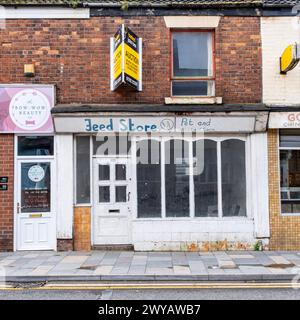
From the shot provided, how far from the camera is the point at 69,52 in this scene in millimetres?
10320

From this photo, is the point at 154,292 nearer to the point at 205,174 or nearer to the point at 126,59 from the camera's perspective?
the point at 205,174

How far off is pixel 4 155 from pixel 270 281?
23.3 feet

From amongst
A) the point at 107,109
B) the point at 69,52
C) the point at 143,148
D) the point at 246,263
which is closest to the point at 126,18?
the point at 69,52

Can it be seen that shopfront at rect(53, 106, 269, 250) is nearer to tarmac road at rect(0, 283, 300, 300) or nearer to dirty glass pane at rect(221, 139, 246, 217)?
dirty glass pane at rect(221, 139, 246, 217)

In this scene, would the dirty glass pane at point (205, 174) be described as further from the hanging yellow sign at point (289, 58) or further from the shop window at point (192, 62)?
the hanging yellow sign at point (289, 58)

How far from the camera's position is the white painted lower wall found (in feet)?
33.0

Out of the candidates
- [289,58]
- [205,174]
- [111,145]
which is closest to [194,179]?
[205,174]

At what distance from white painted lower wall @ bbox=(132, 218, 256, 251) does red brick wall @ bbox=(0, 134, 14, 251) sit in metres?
3.20

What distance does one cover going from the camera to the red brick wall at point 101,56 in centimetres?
1029

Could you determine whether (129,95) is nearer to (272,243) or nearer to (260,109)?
(260,109)

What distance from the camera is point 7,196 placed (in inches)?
398

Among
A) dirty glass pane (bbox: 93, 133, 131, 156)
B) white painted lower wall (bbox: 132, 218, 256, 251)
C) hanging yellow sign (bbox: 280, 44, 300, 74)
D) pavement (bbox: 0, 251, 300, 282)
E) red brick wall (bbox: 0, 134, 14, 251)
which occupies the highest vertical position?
hanging yellow sign (bbox: 280, 44, 300, 74)

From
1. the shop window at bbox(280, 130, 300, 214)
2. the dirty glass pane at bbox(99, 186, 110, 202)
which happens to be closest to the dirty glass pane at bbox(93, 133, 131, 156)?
the dirty glass pane at bbox(99, 186, 110, 202)

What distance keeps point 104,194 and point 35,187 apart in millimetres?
1824
